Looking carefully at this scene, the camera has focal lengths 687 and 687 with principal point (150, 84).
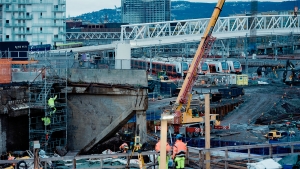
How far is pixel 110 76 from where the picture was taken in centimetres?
2669

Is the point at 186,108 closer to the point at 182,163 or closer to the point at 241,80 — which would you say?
the point at 182,163

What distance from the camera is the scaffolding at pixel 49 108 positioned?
1011 inches

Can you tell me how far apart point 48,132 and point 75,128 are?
1723mm

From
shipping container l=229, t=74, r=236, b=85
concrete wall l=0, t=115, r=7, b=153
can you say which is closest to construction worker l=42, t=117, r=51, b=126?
concrete wall l=0, t=115, r=7, b=153

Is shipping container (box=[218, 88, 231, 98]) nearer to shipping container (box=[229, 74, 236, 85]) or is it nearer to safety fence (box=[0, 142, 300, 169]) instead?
shipping container (box=[229, 74, 236, 85])

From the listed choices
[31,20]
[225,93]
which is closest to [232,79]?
[225,93]

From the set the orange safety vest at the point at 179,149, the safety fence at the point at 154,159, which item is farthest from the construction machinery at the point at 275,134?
the orange safety vest at the point at 179,149

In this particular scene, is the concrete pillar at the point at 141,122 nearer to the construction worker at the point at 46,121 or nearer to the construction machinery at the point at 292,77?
the construction worker at the point at 46,121

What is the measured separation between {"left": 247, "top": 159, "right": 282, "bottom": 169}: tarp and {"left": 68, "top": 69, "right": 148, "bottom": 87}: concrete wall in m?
8.48

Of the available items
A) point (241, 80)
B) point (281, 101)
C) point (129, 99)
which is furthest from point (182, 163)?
point (241, 80)

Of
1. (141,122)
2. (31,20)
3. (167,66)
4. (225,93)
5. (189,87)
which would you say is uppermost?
(31,20)

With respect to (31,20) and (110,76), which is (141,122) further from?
(31,20)

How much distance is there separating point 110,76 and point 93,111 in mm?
1534

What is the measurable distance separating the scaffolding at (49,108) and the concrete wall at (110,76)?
1.62 ft
